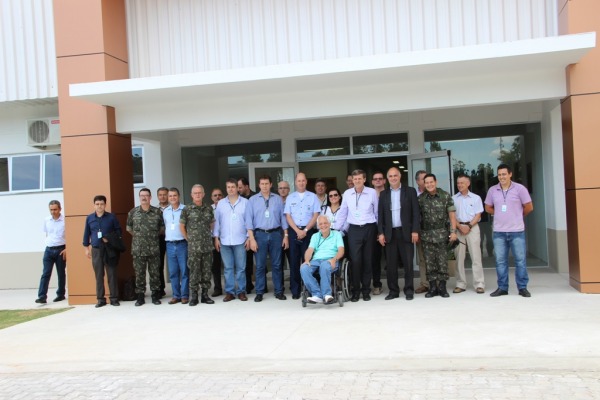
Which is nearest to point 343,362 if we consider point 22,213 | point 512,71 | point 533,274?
point 512,71

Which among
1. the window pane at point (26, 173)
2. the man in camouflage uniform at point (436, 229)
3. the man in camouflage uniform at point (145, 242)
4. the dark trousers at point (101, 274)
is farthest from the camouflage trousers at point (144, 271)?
the window pane at point (26, 173)

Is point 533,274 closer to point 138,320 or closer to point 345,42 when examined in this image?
point 345,42

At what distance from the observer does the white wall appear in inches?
309

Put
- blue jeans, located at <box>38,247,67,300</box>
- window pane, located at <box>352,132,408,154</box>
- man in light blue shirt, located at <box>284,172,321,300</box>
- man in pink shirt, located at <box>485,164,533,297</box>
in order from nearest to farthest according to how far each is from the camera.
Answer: man in pink shirt, located at <box>485,164,533,297</box> < man in light blue shirt, located at <box>284,172,321,300</box> < blue jeans, located at <box>38,247,67,300</box> < window pane, located at <box>352,132,408,154</box>

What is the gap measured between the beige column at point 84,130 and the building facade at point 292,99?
2 cm

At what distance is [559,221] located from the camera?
9484 mm

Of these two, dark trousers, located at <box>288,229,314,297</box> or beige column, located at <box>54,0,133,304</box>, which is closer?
dark trousers, located at <box>288,229,314,297</box>

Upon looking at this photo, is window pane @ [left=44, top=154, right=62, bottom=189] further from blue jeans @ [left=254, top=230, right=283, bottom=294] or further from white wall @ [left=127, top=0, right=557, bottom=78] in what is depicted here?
blue jeans @ [left=254, top=230, right=283, bottom=294]

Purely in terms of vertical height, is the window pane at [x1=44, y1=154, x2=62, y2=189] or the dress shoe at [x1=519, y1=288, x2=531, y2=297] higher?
the window pane at [x1=44, y1=154, x2=62, y2=189]

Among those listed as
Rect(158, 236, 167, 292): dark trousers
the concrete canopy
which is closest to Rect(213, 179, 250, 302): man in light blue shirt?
Rect(158, 236, 167, 292): dark trousers

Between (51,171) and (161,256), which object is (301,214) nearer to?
(161,256)

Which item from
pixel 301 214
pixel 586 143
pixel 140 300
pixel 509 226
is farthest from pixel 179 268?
pixel 586 143

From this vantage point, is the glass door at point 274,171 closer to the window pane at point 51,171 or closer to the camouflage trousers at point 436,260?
the window pane at point 51,171

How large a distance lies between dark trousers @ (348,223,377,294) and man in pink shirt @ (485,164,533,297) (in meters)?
1.69
